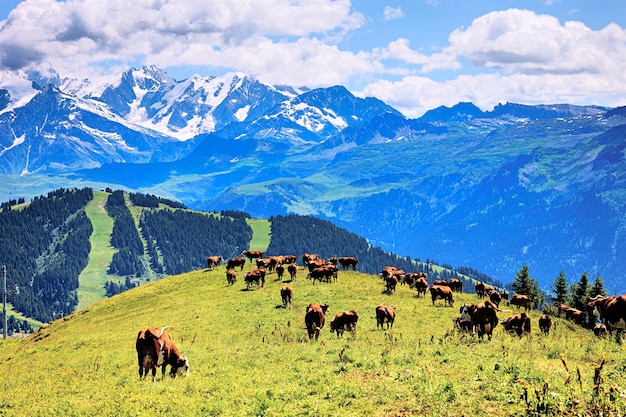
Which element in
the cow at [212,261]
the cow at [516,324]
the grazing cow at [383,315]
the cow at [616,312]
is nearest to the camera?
the cow at [616,312]

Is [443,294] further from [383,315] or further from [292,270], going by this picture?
[292,270]

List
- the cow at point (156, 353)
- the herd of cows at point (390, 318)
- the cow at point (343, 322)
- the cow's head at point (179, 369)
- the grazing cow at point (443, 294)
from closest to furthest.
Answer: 1. the cow at point (156, 353)
2. the herd of cows at point (390, 318)
3. the cow's head at point (179, 369)
4. the cow at point (343, 322)
5. the grazing cow at point (443, 294)

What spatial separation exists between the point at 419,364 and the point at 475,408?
6651 mm

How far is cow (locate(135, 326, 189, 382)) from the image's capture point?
25422 mm

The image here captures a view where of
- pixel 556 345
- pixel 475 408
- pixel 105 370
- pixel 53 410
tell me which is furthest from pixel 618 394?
pixel 105 370

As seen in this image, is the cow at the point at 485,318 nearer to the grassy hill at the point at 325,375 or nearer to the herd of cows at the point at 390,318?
the herd of cows at the point at 390,318

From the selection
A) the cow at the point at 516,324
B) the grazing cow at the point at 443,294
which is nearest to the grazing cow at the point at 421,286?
the grazing cow at the point at 443,294

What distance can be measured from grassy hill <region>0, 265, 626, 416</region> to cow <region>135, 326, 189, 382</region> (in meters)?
0.87

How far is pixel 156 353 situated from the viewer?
83.9 feet

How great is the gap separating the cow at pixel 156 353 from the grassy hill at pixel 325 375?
87 cm

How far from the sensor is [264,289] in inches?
2699

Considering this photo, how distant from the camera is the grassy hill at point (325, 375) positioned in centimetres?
1839

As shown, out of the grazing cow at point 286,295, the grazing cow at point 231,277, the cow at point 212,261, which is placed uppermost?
the cow at point 212,261

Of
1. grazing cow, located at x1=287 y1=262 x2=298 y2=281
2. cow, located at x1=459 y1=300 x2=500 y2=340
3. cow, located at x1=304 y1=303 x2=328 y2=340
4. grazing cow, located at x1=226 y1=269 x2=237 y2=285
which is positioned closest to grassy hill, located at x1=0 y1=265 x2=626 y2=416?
cow, located at x1=304 y1=303 x2=328 y2=340
